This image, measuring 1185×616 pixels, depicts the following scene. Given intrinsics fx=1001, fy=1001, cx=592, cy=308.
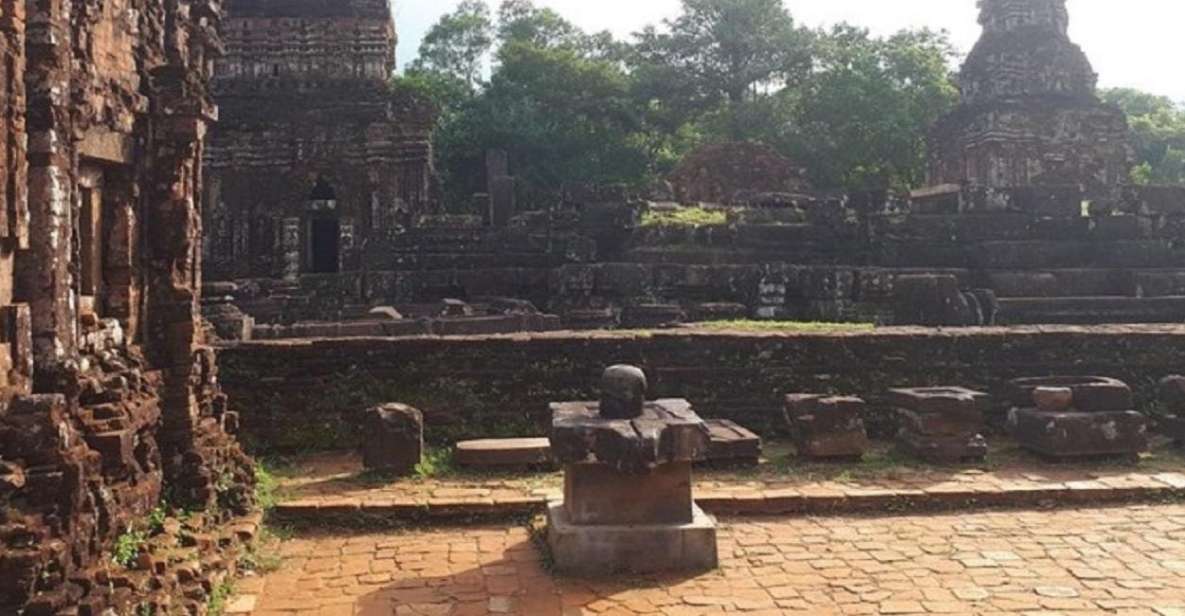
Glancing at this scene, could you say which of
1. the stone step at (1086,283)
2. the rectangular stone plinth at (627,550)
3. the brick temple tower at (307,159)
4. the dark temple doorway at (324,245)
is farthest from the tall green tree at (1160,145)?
the rectangular stone plinth at (627,550)

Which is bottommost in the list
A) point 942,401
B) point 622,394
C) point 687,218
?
point 942,401

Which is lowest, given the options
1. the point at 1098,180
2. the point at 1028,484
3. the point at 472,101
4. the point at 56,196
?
the point at 1028,484

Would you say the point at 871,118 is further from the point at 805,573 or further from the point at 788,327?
the point at 805,573

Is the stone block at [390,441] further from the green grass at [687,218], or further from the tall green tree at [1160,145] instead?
the tall green tree at [1160,145]

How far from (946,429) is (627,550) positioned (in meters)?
4.12

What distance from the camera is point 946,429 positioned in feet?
30.2

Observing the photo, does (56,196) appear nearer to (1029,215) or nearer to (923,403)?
(923,403)

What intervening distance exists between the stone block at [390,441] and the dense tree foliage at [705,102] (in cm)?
2961

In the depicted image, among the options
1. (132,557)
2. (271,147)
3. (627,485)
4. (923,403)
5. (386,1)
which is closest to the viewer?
(132,557)

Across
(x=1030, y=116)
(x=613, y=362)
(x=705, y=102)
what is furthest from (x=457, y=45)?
(x=613, y=362)

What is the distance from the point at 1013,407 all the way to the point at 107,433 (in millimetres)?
8330

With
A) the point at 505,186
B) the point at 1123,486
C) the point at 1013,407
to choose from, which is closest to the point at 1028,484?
the point at 1123,486

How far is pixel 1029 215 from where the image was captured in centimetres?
2000

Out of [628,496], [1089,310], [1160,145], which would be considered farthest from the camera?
[1160,145]
